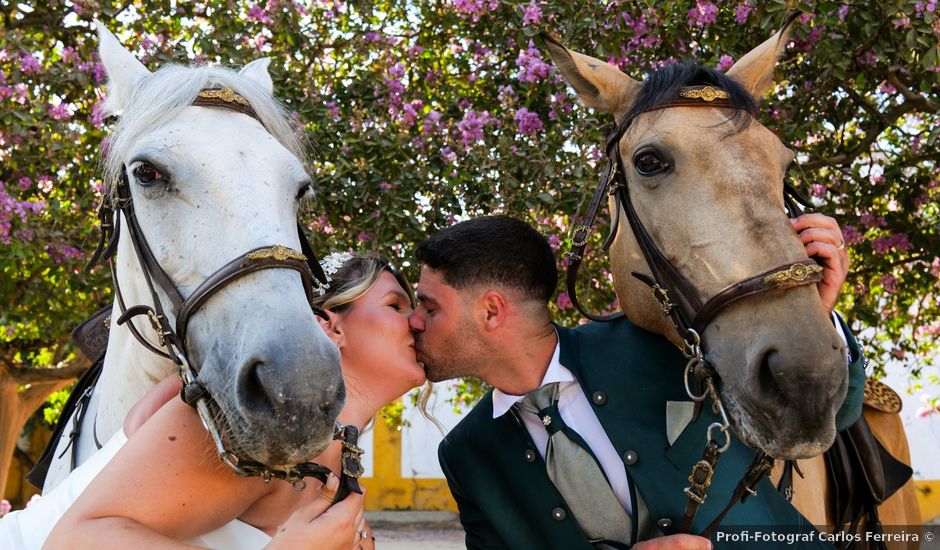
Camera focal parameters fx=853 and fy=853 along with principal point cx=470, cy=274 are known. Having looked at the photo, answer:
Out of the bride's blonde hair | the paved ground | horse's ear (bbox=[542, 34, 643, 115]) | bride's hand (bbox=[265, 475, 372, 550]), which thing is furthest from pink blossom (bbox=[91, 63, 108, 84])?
the paved ground

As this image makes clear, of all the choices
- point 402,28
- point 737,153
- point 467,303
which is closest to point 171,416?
point 467,303

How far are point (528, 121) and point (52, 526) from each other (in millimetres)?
2950

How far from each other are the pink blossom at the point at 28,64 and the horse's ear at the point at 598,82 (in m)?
3.44

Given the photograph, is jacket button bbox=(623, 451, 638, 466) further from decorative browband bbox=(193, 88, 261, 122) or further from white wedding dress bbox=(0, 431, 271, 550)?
decorative browband bbox=(193, 88, 261, 122)

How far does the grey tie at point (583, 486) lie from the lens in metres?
2.51

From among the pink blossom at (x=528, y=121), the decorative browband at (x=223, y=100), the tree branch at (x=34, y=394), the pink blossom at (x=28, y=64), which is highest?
the decorative browband at (x=223, y=100)

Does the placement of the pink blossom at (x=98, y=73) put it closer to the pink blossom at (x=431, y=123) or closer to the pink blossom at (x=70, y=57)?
the pink blossom at (x=70, y=57)

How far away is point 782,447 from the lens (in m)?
1.95

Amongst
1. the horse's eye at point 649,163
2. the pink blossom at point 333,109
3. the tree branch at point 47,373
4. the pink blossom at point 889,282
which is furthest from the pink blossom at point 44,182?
the pink blossom at point 889,282

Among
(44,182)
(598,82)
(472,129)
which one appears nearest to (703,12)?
(472,129)

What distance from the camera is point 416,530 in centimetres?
1267

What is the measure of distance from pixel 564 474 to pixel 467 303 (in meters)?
0.63

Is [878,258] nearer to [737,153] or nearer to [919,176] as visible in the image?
[919,176]

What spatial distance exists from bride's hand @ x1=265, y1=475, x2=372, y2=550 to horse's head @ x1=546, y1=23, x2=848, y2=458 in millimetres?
925
